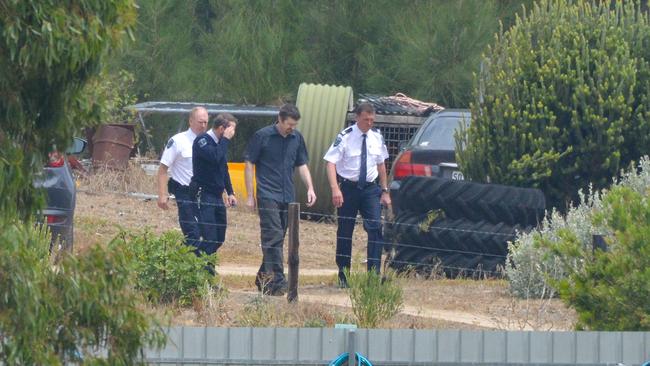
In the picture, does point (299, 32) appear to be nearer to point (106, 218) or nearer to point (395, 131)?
point (395, 131)

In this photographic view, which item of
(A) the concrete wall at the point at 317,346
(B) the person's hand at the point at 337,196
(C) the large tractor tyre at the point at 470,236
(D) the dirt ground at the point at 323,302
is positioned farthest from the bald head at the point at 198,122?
(A) the concrete wall at the point at 317,346

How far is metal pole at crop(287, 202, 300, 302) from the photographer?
9172 millimetres

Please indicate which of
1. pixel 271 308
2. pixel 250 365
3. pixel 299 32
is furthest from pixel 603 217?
pixel 299 32

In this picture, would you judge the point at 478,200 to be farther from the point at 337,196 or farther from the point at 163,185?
the point at 163,185

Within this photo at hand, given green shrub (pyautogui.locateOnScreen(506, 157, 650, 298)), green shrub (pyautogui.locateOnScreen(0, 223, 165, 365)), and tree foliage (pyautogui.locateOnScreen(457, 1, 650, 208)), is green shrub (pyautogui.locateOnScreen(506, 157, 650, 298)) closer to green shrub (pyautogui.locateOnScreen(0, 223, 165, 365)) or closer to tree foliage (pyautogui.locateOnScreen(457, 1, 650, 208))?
tree foliage (pyautogui.locateOnScreen(457, 1, 650, 208))

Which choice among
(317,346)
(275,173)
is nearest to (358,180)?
(275,173)

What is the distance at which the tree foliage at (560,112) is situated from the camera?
12.7 meters

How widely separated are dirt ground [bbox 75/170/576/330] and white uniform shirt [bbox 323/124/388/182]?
28.3 inches

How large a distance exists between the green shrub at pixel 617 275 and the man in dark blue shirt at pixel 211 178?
131 inches

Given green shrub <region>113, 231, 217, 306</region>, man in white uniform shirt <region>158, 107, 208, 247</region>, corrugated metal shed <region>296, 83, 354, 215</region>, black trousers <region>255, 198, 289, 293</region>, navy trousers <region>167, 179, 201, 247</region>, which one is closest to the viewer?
green shrub <region>113, 231, 217, 306</region>

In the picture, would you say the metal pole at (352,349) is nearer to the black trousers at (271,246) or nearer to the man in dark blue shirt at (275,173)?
the black trousers at (271,246)

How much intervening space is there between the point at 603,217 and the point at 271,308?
7.50ft

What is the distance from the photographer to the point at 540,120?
12.7 meters

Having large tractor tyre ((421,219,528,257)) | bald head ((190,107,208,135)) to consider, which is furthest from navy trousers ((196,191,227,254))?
large tractor tyre ((421,219,528,257))
